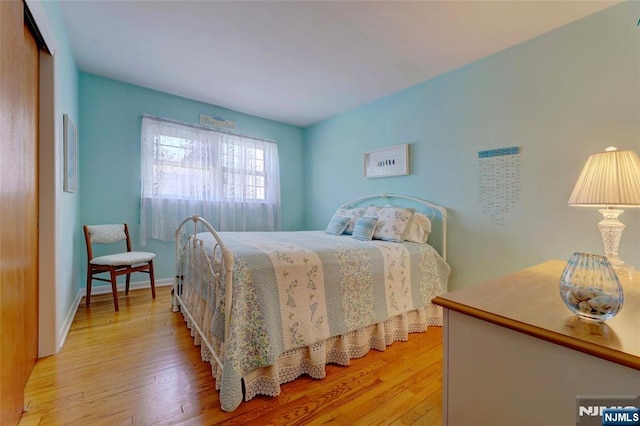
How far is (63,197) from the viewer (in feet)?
7.00

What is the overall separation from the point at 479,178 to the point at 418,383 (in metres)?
1.85

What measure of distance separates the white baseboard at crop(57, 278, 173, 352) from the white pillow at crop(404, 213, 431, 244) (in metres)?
2.89

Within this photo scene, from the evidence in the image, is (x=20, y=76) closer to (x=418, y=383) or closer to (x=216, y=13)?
(x=216, y=13)

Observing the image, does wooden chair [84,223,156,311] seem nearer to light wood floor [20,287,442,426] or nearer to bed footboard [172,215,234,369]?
bed footboard [172,215,234,369]

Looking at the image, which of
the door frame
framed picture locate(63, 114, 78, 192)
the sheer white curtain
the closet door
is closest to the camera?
the closet door

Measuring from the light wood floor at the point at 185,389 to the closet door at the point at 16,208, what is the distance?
19 centimetres

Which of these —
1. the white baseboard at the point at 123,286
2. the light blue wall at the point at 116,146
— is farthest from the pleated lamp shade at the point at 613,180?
the white baseboard at the point at 123,286

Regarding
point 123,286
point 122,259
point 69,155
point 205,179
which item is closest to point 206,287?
point 122,259

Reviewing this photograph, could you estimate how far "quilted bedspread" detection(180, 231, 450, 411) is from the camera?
1.38 metres

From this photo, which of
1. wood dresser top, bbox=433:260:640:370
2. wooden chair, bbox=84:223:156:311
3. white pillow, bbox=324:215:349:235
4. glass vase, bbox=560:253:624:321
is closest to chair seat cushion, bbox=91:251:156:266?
wooden chair, bbox=84:223:156:311

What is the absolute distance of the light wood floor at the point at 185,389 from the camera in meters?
1.30

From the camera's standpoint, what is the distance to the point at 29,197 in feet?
5.06

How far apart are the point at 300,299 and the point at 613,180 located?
5.91 feet

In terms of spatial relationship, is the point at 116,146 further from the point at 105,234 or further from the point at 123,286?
the point at 123,286
